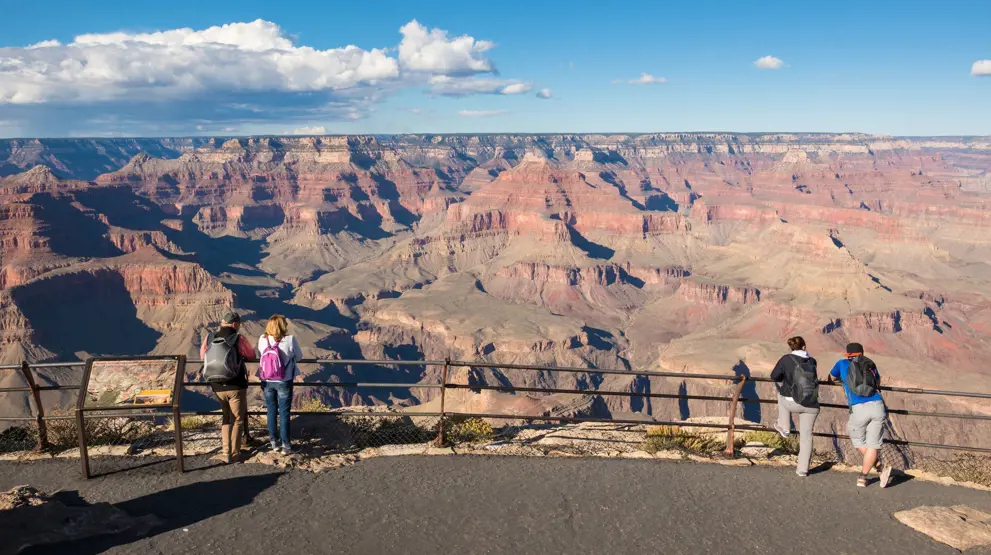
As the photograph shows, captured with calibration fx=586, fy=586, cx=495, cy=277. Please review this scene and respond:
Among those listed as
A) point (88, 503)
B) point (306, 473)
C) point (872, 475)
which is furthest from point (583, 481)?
point (88, 503)

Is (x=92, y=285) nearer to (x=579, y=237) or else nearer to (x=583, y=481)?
(x=583, y=481)

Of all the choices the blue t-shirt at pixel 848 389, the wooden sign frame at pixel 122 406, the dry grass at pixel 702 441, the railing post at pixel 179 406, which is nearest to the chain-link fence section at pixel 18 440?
the wooden sign frame at pixel 122 406

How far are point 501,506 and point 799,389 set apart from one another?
5706 mm

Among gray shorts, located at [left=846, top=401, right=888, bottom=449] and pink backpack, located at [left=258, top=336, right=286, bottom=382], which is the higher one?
pink backpack, located at [left=258, top=336, right=286, bottom=382]

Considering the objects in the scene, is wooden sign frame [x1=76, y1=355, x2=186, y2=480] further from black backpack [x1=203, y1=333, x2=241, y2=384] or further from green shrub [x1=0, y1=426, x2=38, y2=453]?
green shrub [x1=0, y1=426, x2=38, y2=453]

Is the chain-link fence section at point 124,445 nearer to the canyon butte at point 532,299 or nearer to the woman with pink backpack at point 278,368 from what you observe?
the woman with pink backpack at point 278,368

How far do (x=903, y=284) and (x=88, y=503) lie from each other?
153m

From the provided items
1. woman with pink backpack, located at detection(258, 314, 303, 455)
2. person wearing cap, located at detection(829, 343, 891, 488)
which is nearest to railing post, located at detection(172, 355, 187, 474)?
woman with pink backpack, located at detection(258, 314, 303, 455)

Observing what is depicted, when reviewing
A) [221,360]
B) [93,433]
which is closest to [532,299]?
[93,433]

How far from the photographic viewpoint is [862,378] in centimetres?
1018

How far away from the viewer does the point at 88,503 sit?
30.1 feet

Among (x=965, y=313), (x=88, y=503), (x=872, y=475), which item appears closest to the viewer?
(x=88, y=503)

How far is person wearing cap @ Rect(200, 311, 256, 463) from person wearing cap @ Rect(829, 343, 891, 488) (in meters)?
10.5

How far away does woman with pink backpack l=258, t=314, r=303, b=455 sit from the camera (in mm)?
10570
